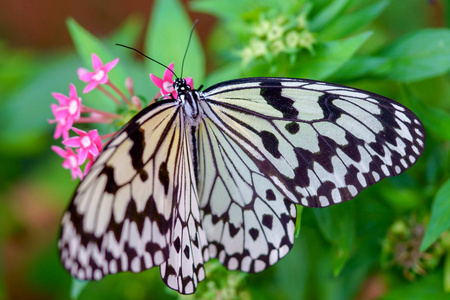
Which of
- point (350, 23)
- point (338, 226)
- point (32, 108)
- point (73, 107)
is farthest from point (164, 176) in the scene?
point (32, 108)

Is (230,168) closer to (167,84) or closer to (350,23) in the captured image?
(167,84)

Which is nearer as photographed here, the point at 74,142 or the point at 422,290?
the point at 74,142

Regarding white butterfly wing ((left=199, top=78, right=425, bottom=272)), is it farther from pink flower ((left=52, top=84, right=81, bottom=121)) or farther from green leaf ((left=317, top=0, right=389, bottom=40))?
green leaf ((left=317, top=0, right=389, bottom=40))

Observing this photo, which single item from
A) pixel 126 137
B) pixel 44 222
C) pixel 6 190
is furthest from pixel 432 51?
pixel 44 222

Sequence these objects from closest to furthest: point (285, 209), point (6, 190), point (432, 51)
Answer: point (285, 209)
point (432, 51)
point (6, 190)

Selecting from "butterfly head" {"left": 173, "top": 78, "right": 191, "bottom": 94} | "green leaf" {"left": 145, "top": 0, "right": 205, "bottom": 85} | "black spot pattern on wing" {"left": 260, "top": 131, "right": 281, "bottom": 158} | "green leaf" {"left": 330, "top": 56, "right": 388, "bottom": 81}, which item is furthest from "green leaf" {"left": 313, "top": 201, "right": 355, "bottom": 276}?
"green leaf" {"left": 145, "top": 0, "right": 205, "bottom": 85}

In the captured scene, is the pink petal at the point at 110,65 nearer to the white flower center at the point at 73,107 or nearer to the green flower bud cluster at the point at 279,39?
the white flower center at the point at 73,107

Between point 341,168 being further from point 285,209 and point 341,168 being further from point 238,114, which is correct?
point 238,114
